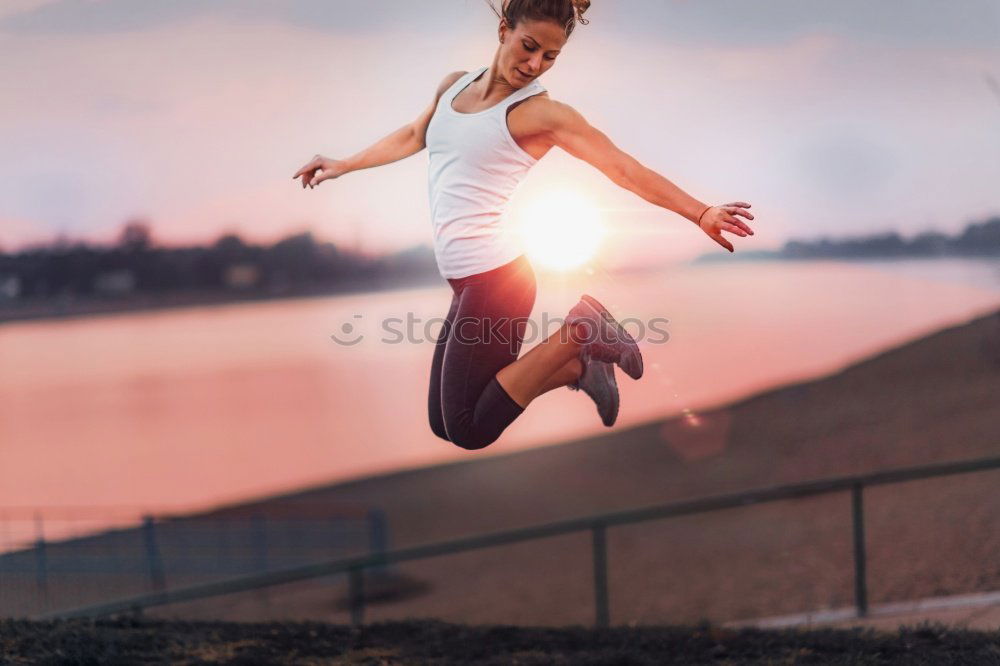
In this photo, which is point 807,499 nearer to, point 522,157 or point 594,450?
point 594,450

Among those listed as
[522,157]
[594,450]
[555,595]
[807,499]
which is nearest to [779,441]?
[594,450]

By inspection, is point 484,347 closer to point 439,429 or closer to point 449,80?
point 439,429

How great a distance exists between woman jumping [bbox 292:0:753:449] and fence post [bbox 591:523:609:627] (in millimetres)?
3147

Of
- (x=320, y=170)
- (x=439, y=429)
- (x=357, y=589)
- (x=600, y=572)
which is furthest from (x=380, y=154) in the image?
(x=357, y=589)

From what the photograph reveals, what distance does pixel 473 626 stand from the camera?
6812mm

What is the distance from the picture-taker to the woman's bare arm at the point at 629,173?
11.7ft

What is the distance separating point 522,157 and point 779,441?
77.7 feet

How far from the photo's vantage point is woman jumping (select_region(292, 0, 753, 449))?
4004 millimetres

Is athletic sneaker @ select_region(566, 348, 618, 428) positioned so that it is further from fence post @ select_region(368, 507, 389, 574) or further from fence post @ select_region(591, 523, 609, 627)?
fence post @ select_region(368, 507, 389, 574)

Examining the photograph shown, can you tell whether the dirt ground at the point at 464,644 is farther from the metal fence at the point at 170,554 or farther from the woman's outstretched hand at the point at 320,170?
the metal fence at the point at 170,554

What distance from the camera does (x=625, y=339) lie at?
4.12 m

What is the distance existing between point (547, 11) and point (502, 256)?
101 centimetres

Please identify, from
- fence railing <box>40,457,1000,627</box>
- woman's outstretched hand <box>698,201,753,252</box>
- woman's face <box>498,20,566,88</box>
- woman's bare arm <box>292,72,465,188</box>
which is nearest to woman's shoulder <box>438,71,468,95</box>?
woman's bare arm <box>292,72,465,188</box>

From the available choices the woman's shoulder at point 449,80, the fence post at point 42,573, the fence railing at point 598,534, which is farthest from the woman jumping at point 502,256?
the fence post at point 42,573
